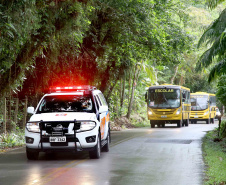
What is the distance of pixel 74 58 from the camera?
23.2 meters

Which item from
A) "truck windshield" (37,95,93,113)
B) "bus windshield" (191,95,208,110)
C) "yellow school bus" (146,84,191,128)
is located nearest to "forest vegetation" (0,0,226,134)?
"truck windshield" (37,95,93,113)

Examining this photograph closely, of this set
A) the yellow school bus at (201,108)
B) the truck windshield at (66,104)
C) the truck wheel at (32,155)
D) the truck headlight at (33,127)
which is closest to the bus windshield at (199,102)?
the yellow school bus at (201,108)

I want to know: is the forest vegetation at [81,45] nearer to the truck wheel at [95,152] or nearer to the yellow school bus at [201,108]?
the truck wheel at [95,152]

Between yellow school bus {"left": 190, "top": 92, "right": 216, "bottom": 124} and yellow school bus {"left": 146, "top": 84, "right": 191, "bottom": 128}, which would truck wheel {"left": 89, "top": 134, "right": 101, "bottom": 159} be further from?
yellow school bus {"left": 190, "top": 92, "right": 216, "bottom": 124}

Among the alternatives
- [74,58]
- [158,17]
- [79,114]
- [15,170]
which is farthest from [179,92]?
[15,170]

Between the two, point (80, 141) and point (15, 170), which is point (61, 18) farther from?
point (15, 170)

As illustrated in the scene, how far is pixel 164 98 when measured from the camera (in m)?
35.6

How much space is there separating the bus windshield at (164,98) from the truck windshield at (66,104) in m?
22.1

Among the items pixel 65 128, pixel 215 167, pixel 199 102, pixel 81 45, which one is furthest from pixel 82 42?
pixel 199 102

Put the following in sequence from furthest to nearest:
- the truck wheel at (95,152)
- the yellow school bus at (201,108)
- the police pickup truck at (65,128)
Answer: the yellow school bus at (201,108), the truck wheel at (95,152), the police pickup truck at (65,128)

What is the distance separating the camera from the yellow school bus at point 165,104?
3509cm

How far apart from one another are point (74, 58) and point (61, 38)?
14.3 feet

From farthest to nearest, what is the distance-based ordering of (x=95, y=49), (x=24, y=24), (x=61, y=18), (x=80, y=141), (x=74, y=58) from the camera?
(x=95, y=49)
(x=74, y=58)
(x=61, y=18)
(x=24, y=24)
(x=80, y=141)

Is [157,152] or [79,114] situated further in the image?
[157,152]
